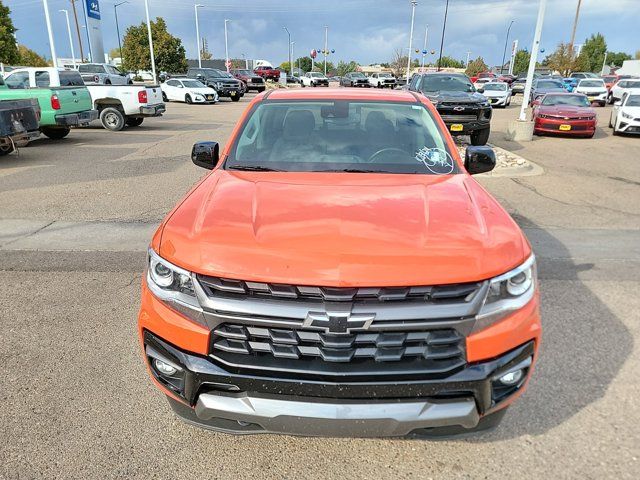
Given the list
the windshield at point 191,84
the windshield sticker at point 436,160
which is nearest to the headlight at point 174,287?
the windshield sticker at point 436,160

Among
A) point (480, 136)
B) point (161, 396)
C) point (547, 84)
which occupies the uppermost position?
point (547, 84)

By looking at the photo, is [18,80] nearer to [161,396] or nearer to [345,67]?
[161,396]

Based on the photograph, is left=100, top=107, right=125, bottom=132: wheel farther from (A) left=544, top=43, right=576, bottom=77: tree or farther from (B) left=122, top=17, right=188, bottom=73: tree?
(A) left=544, top=43, right=576, bottom=77: tree

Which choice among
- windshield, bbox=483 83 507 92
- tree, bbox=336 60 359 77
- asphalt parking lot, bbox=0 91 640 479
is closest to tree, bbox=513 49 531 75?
tree, bbox=336 60 359 77

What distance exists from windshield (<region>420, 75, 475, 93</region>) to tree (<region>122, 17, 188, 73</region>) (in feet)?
156

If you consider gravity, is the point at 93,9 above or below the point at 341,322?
above

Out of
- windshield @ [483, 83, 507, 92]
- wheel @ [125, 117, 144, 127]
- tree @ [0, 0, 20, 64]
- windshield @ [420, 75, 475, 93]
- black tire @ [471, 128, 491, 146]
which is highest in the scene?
tree @ [0, 0, 20, 64]

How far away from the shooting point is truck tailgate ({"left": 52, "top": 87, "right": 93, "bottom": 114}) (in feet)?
40.4

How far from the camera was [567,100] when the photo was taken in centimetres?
1616

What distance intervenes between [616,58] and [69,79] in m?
Result: 128

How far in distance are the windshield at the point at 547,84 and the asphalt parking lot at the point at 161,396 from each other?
2226cm

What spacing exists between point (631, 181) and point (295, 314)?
1006cm

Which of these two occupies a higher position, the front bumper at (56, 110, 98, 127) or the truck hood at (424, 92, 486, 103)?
the truck hood at (424, 92, 486, 103)

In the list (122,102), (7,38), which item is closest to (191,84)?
(122,102)
